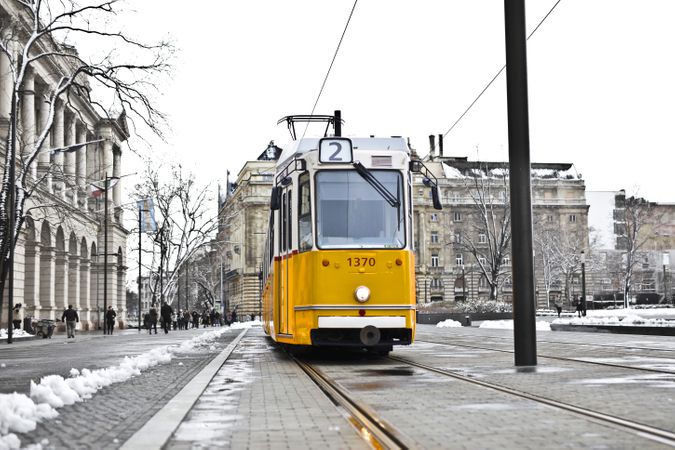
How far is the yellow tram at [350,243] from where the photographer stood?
50.4ft

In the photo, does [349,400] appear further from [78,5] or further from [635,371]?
[78,5]

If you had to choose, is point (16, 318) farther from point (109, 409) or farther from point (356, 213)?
point (109, 409)

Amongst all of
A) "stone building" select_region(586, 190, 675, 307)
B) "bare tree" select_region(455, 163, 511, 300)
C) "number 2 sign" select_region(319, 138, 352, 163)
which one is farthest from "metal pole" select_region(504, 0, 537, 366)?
"stone building" select_region(586, 190, 675, 307)

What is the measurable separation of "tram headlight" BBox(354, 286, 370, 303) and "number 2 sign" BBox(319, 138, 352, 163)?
2.22m

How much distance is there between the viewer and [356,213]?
623 inches

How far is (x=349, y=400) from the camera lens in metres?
9.76

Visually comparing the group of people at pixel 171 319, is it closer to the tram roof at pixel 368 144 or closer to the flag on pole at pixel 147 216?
the flag on pole at pixel 147 216

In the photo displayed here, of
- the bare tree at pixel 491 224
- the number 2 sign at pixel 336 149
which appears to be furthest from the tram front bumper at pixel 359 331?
the bare tree at pixel 491 224

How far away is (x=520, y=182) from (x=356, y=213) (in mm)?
2913

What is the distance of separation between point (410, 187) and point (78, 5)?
57.9 feet

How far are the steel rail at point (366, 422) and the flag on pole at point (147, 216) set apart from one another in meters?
44.5

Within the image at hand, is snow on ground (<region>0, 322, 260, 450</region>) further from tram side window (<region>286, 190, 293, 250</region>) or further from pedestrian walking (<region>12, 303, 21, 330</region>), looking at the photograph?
pedestrian walking (<region>12, 303, 21, 330</region>)

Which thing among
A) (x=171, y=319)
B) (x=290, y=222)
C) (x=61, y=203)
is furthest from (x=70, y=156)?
(x=290, y=222)

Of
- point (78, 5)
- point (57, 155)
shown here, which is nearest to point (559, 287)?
point (57, 155)
